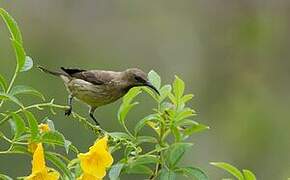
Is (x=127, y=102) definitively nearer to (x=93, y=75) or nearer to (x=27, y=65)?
(x=27, y=65)

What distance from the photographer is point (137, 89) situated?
6.26 ft

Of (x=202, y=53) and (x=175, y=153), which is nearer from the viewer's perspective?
(x=175, y=153)

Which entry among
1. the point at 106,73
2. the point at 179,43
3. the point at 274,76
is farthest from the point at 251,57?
the point at 106,73

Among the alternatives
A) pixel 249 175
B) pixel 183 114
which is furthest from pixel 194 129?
pixel 249 175

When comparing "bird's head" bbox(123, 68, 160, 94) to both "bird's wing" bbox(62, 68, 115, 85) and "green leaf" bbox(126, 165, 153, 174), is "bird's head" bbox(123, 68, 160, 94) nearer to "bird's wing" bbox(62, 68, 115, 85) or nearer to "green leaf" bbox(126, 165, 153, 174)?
"bird's wing" bbox(62, 68, 115, 85)

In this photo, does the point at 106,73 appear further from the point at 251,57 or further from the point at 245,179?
the point at 251,57

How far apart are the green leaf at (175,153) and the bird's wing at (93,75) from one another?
1.40m

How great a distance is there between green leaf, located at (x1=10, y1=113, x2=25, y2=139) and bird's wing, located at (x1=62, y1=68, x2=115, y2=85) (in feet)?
4.79

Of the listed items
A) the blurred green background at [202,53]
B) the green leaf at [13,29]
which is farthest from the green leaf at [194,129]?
the blurred green background at [202,53]

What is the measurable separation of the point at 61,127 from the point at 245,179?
485 centimetres

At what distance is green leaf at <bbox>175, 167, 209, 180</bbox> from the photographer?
1.73 m

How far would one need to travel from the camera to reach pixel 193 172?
68.7 inches

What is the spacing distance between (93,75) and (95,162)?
1.59 metres

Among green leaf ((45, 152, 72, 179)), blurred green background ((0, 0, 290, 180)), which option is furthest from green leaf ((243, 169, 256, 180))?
blurred green background ((0, 0, 290, 180))
